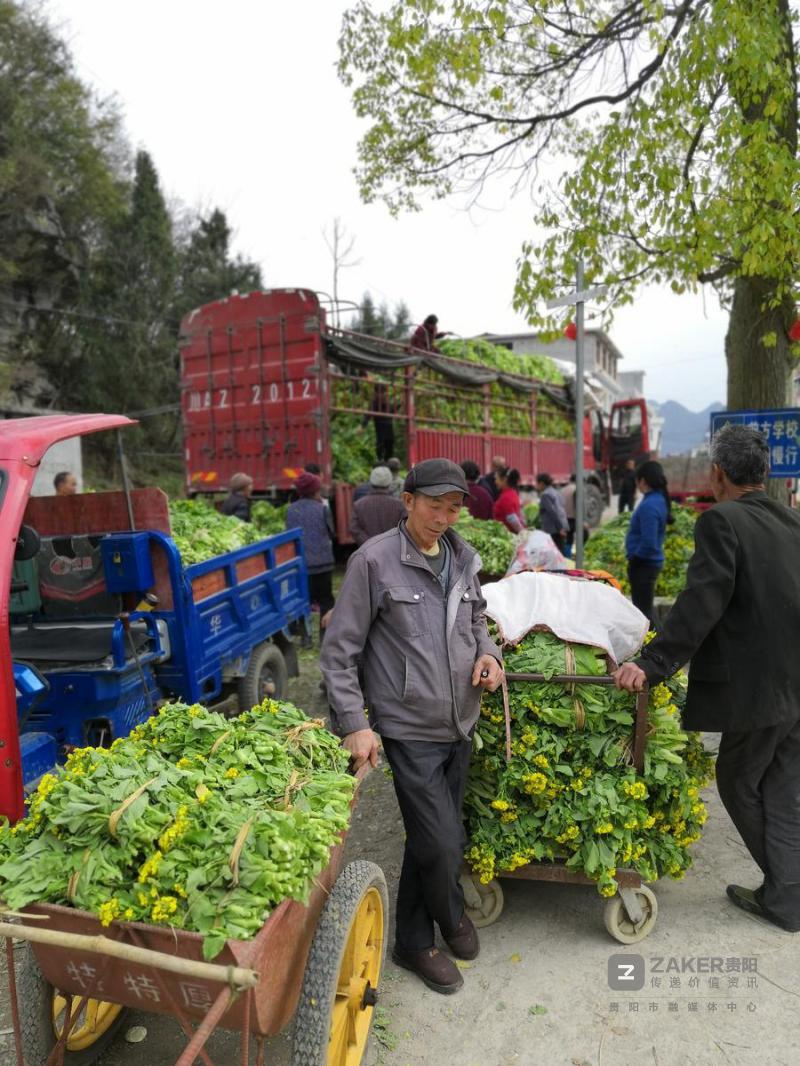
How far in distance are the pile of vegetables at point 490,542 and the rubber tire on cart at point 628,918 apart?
4.37m

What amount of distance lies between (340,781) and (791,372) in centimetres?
656

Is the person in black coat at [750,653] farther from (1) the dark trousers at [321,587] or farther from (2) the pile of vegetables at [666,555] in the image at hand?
(1) the dark trousers at [321,587]

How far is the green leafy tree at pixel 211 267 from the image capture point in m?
27.7

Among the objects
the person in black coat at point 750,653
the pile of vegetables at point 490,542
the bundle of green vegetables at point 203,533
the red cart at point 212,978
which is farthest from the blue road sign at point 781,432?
the red cart at point 212,978

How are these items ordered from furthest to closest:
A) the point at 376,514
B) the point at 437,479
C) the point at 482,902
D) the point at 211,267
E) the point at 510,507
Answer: the point at 211,267
the point at 510,507
the point at 376,514
the point at 482,902
the point at 437,479

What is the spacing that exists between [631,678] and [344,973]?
60.3 inches

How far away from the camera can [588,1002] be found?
2752 millimetres

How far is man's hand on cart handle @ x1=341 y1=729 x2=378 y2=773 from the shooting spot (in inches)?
100

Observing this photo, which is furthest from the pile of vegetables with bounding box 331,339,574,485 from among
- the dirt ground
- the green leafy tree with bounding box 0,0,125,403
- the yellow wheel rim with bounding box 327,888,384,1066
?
the green leafy tree with bounding box 0,0,125,403

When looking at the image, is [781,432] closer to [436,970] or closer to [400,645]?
[400,645]

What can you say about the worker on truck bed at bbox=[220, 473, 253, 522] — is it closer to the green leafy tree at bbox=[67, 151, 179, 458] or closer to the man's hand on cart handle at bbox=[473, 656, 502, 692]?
the man's hand on cart handle at bbox=[473, 656, 502, 692]

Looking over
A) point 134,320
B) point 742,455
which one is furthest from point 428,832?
point 134,320

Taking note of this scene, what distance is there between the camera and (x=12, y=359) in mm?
21016

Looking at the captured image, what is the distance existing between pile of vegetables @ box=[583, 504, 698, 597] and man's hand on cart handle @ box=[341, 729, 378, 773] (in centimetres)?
593
